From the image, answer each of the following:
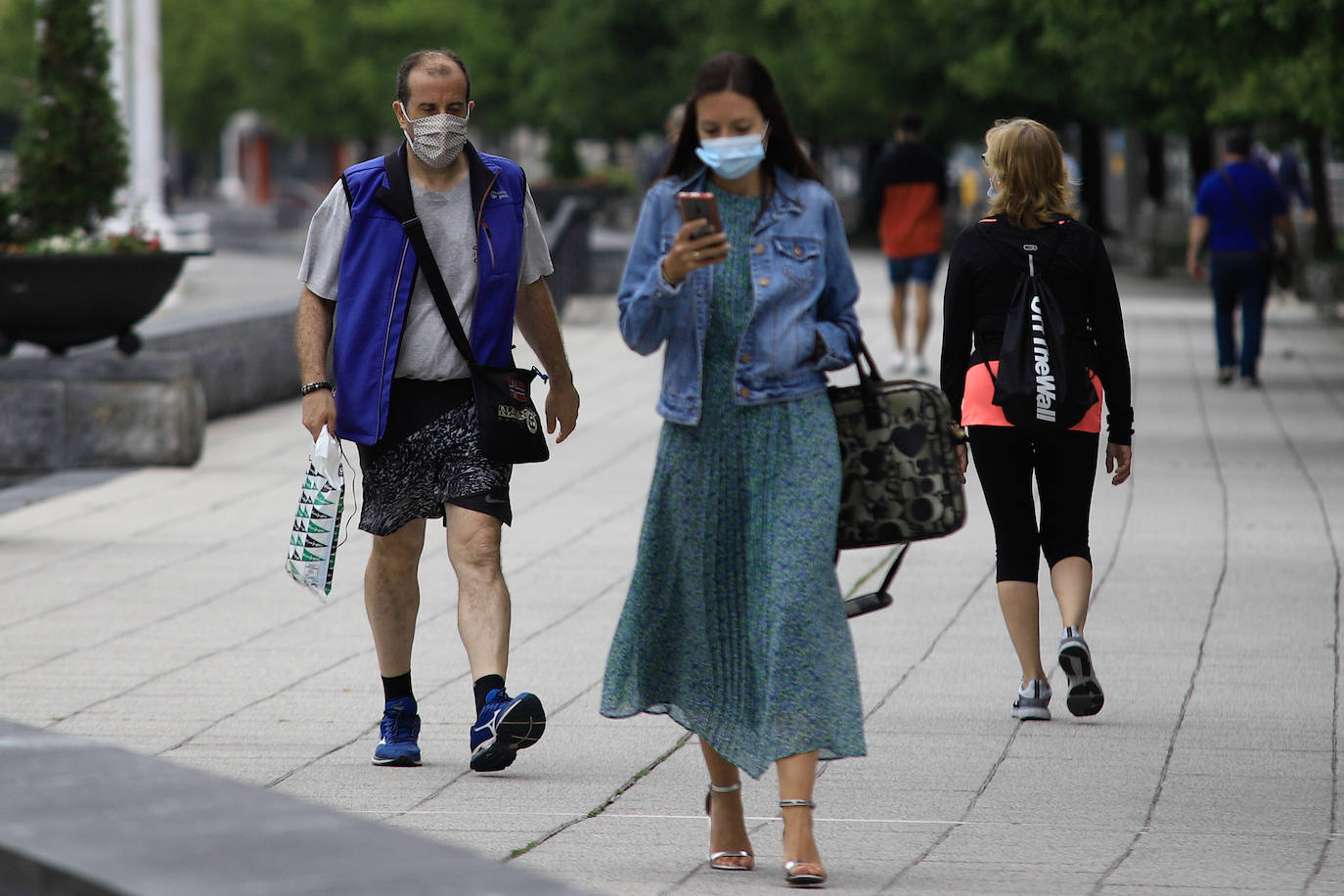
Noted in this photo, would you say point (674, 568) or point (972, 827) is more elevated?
point (674, 568)

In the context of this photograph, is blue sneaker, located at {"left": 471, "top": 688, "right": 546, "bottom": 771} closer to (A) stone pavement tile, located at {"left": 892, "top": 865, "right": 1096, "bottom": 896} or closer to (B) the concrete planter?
(A) stone pavement tile, located at {"left": 892, "top": 865, "right": 1096, "bottom": 896}

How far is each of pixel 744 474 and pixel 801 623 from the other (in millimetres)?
332

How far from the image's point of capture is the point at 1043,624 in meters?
7.44

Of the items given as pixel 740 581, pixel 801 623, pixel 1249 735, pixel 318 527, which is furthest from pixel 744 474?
pixel 1249 735

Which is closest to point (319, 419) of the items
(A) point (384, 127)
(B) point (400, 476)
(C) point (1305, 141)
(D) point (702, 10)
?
(B) point (400, 476)

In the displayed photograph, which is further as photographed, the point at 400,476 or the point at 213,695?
the point at 213,695

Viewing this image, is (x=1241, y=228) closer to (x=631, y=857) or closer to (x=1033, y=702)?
(x=1033, y=702)

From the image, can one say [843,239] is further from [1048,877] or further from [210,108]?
[210,108]

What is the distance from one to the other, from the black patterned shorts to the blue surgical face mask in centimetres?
131

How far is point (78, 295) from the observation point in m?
11.3

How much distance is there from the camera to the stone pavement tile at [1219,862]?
4.29 metres

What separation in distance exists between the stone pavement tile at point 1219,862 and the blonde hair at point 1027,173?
1.90m

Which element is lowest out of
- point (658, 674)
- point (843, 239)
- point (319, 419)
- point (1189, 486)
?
point (1189, 486)

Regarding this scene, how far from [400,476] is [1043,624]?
294cm
